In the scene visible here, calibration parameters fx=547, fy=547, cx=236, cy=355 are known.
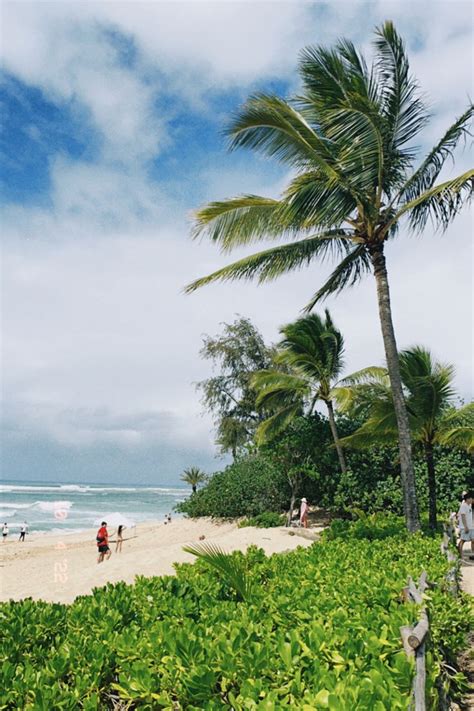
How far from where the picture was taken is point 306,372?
1883cm

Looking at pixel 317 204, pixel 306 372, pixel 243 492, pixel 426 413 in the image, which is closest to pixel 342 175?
pixel 317 204

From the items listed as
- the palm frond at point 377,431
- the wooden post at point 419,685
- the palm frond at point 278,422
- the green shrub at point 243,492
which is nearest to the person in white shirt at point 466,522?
the palm frond at point 377,431

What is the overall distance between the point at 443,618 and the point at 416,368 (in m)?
9.36

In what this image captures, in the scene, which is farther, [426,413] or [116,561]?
[116,561]

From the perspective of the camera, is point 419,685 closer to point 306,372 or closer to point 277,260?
point 277,260

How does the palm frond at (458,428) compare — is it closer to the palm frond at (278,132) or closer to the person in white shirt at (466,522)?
the person in white shirt at (466,522)

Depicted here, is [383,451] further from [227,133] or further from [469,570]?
[227,133]

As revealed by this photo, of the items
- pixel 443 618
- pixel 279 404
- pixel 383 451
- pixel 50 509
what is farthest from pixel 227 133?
pixel 50 509

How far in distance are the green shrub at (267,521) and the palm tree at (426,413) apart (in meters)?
6.87

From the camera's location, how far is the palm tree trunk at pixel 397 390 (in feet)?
31.8

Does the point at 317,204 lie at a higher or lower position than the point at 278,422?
higher

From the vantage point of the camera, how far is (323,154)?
33.2 ft

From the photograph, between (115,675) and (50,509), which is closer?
(115,675)

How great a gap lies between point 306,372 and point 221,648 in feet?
53.0
